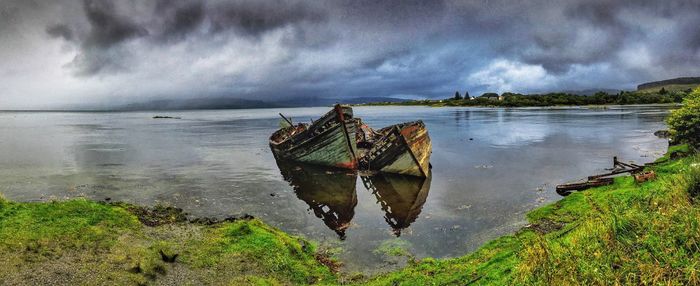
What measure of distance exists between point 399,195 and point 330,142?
8.86 m

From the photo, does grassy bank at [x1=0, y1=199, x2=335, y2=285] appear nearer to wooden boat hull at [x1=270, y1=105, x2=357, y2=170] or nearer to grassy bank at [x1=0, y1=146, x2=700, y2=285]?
grassy bank at [x1=0, y1=146, x2=700, y2=285]

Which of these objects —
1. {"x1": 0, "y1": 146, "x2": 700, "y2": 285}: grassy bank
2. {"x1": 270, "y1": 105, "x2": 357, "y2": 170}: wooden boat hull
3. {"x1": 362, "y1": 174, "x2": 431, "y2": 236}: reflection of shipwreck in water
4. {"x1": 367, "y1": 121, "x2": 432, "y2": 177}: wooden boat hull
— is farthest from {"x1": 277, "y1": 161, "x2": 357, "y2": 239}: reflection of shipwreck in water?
{"x1": 0, "y1": 146, "x2": 700, "y2": 285}: grassy bank

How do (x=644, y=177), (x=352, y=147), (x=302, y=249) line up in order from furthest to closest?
(x=352, y=147) < (x=644, y=177) < (x=302, y=249)

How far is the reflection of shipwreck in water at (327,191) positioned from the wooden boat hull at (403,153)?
2.21 metres

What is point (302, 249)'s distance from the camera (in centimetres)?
1402

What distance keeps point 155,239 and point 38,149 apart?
41.2 meters

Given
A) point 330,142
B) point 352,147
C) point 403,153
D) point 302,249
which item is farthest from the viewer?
point 330,142

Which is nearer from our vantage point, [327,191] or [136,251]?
[136,251]

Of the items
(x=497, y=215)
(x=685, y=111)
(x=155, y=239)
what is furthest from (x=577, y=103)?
(x=155, y=239)

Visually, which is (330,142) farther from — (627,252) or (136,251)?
(627,252)

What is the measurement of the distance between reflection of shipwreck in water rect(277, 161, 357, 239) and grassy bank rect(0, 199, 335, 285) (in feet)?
12.2

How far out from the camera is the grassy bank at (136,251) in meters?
10.4

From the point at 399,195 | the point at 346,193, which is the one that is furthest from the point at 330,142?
the point at 399,195

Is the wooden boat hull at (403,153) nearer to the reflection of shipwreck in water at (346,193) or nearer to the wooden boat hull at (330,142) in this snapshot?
the reflection of shipwreck in water at (346,193)
